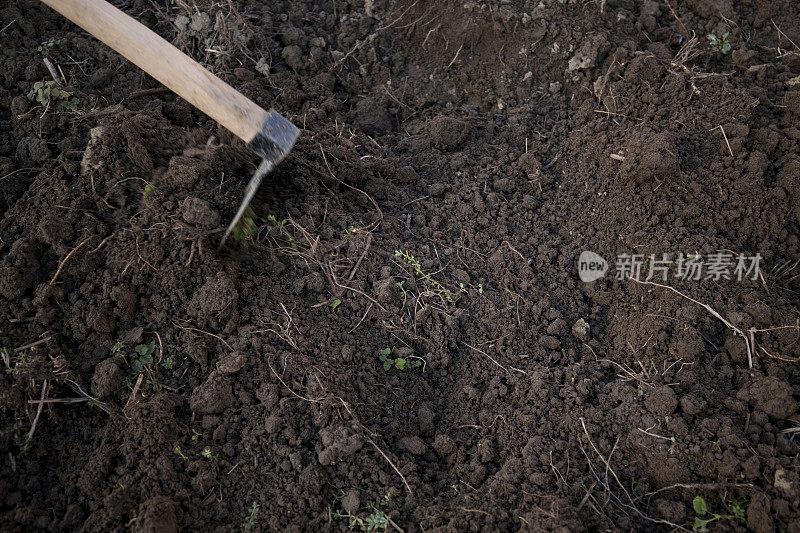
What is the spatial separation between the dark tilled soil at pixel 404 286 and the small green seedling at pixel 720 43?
0.05 m

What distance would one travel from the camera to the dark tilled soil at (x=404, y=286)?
212 cm

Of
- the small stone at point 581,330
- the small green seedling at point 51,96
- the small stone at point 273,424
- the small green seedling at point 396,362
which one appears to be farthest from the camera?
the small green seedling at point 51,96

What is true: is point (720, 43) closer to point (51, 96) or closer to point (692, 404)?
point (692, 404)

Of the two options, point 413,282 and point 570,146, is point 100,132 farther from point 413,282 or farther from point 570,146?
point 570,146

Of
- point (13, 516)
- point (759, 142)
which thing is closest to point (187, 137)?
point (13, 516)

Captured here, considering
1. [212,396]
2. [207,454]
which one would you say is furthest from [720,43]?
[207,454]

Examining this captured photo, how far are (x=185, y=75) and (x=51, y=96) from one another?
996mm

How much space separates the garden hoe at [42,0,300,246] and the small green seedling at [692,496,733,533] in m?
2.21

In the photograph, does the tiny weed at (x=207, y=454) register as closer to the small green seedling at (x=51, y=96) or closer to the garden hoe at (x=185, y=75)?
the garden hoe at (x=185, y=75)

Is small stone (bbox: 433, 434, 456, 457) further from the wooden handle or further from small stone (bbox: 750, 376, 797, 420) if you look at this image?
the wooden handle

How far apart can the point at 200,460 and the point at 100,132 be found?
1.61 m

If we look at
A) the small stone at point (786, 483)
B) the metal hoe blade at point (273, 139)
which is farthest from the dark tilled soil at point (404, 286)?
the metal hoe blade at point (273, 139)

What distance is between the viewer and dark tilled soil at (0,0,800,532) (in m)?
Answer: 2.12

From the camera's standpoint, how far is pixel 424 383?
2459mm
